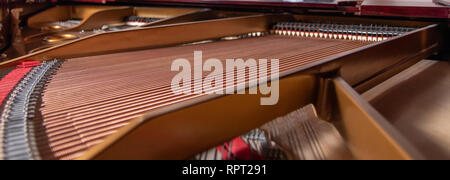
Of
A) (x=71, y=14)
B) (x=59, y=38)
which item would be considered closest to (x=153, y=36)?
(x=59, y=38)

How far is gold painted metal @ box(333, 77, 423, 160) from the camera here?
0.83 meters

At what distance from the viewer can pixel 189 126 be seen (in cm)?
99

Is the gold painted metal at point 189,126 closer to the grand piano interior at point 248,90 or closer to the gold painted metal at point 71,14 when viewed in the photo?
the grand piano interior at point 248,90

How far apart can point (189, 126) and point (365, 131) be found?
538 millimetres

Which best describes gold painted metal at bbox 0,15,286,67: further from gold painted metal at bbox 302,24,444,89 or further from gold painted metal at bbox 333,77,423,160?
gold painted metal at bbox 333,77,423,160

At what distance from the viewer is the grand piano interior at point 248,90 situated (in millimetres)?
1005

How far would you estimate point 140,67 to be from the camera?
198 cm

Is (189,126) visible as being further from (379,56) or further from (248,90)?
(379,56)

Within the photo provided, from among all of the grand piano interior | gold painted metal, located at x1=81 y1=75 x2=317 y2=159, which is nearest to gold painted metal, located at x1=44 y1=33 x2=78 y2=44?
the grand piano interior

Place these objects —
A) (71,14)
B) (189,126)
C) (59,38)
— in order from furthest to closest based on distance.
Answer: (71,14) < (59,38) < (189,126)
